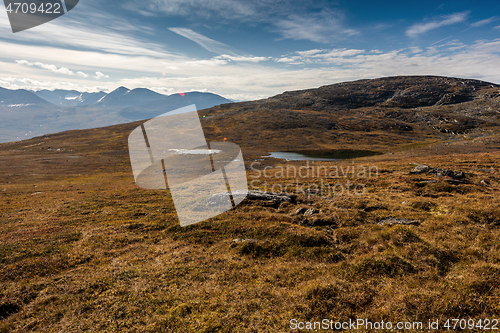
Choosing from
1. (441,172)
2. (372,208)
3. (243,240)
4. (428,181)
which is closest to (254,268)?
(243,240)

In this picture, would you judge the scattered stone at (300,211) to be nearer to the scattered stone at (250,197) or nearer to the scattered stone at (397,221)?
the scattered stone at (250,197)

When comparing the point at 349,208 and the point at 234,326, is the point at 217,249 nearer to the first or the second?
the point at 234,326

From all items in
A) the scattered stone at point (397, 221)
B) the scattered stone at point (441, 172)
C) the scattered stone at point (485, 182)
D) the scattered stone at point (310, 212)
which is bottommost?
the scattered stone at point (310, 212)

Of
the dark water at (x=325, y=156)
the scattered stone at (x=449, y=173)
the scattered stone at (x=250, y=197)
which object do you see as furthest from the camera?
the dark water at (x=325, y=156)

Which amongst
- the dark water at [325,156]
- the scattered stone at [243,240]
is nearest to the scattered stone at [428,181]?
the scattered stone at [243,240]

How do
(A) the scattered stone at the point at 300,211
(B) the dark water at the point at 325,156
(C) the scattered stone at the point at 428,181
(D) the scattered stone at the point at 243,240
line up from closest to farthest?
1. (D) the scattered stone at the point at 243,240
2. (A) the scattered stone at the point at 300,211
3. (C) the scattered stone at the point at 428,181
4. (B) the dark water at the point at 325,156

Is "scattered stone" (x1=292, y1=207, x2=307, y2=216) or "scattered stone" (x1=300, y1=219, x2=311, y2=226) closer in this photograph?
"scattered stone" (x1=300, y1=219, x2=311, y2=226)

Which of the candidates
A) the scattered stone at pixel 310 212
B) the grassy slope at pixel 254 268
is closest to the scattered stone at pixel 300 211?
the scattered stone at pixel 310 212

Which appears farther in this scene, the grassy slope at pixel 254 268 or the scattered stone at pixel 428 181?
the scattered stone at pixel 428 181

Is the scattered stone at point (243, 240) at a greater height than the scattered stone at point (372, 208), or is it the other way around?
the scattered stone at point (372, 208)

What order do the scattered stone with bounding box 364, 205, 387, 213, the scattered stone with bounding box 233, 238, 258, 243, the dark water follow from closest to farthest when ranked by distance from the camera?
the scattered stone with bounding box 233, 238, 258, 243, the scattered stone with bounding box 364, 205, 387, 213, the dark water

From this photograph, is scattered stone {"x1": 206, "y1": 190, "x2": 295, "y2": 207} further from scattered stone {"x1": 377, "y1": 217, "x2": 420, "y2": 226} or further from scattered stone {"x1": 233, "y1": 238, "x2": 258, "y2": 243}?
scattered stone {"x1": 377, "y1": 217, "x2": 420, "y2": 226}

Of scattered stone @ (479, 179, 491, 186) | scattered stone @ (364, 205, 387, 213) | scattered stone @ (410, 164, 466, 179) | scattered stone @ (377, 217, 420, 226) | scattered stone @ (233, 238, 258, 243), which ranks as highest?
scattered stone @ (410, 164, 466, 179)

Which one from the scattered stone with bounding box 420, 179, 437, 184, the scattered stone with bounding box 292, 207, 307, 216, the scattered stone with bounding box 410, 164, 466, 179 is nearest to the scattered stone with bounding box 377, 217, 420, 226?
the scattered stone with bounding box 292, 207, 307, 216
